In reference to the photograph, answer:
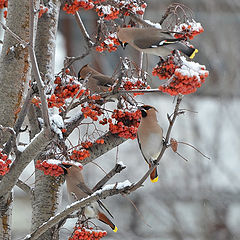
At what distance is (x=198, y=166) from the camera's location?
571 centimetres

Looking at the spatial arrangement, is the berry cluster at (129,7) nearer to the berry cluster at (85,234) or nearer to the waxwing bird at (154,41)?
the waxwing bird at (154,41)

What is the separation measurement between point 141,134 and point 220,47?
3955 mm

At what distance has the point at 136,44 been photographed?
274 cm

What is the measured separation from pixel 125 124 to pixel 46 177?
456 millimetres

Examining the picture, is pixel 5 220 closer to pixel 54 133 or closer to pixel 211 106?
pixel 54 133

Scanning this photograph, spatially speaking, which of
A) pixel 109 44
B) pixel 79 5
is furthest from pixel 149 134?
pixel 79 5

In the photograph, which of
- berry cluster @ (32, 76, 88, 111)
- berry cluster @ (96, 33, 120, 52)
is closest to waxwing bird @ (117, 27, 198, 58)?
berry cluster @ (96, 33, 120, 52)

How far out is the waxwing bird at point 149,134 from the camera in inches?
116

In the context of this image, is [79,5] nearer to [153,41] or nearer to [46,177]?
[153,41]

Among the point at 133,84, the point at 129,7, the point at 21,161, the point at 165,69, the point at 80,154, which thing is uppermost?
the point at 129,7

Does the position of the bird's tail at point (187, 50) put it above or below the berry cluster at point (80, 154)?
above

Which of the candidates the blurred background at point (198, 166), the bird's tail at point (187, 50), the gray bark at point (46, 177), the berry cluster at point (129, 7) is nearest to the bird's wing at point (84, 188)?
the gray bark at point (46, 177)

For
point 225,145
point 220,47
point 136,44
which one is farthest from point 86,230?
point 225,145

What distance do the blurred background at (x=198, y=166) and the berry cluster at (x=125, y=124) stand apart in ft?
8.56
